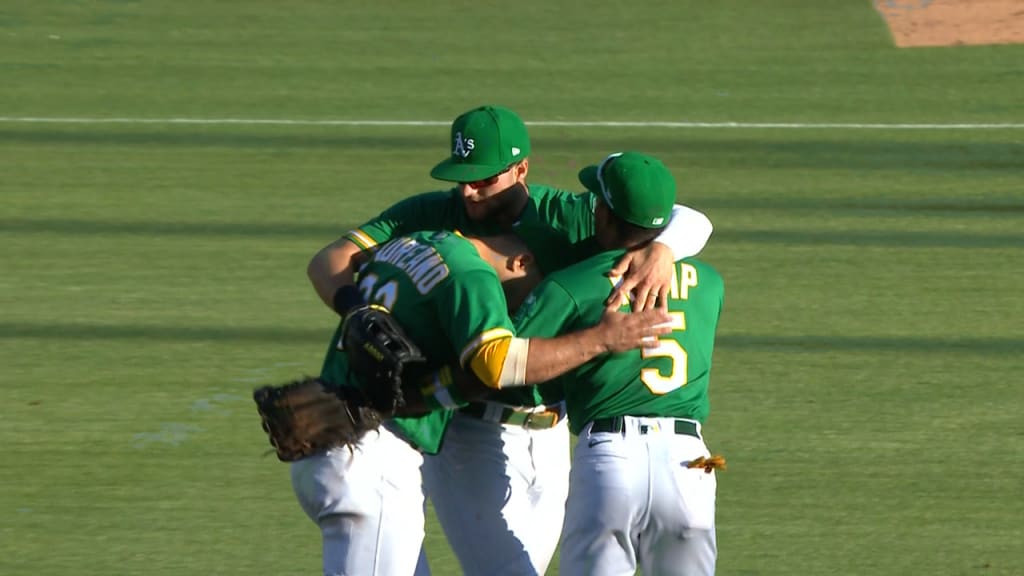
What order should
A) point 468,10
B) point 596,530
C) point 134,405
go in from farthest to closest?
point 468,10, point 134,405, point 596,530

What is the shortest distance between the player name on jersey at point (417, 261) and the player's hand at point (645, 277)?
1.57 ft

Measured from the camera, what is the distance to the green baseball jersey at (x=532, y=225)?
16.4 ft

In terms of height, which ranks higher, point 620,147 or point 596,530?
point 596,530

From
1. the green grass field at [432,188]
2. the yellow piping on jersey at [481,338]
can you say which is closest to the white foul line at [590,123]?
the green grass field at [432,188]

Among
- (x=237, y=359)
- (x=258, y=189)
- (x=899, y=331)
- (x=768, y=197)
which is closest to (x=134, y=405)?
(x=237, y=359)

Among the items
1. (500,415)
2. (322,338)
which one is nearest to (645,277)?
(500,415)

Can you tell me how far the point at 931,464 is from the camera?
6840 mm

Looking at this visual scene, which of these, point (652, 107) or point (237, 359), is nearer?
point (237, 359)

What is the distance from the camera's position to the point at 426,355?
4.56 metres

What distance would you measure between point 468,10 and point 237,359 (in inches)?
245

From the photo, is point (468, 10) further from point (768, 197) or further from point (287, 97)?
point (768, 197)

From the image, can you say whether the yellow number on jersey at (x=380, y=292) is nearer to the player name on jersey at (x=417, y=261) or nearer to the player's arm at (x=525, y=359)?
the player name on jersey at (x=417, y=261)

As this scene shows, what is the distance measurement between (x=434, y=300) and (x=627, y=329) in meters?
0.54

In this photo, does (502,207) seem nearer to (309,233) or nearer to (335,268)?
(335,268)
